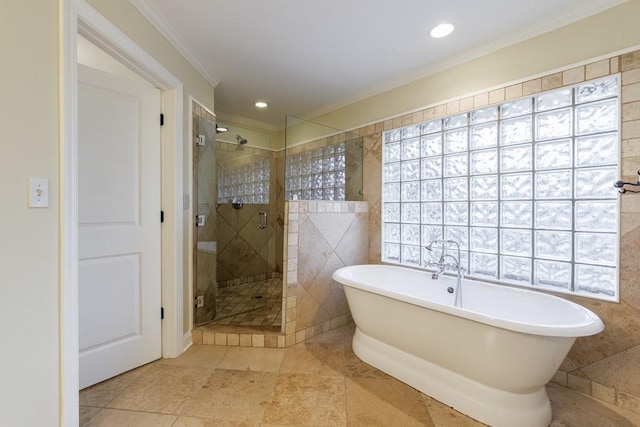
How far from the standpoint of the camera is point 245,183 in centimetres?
390

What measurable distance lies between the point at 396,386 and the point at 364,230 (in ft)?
4.98

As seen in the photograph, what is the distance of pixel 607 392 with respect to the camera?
166 cm

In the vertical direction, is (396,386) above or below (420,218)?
below

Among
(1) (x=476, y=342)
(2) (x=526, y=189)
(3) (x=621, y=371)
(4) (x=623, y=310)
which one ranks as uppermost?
(2) (x=526, y=189)

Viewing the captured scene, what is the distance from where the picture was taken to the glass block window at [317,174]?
107 inches

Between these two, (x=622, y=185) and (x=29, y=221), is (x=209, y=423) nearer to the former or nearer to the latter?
(x=29, y=221)

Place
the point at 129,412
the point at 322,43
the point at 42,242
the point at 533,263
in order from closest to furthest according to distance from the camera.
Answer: the point at 42,242 → the point at 129,412 → the point at 533,263 → the point at 322,43

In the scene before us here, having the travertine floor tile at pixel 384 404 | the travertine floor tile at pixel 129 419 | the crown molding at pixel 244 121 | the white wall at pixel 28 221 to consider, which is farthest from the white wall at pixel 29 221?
the crown molding at pixel 244 121

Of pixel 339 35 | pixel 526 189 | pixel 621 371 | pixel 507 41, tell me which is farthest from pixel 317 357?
pixel 507 41

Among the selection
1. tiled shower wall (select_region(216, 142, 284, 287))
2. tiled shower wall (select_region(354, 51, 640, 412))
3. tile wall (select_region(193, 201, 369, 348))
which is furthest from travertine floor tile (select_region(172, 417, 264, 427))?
tiled shower wall (select_region(216, 142, 284, 287))

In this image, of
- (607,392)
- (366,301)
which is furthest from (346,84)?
(607,392)

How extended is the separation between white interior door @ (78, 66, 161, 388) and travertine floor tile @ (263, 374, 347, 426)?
1068 millimetres

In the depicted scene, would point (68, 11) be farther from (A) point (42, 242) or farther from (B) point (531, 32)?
(B) point (531, 32)

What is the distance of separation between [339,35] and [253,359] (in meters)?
2.53
